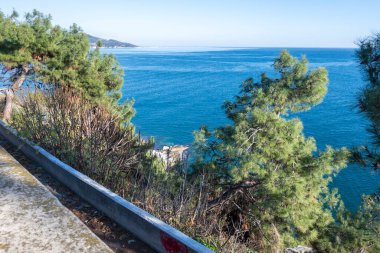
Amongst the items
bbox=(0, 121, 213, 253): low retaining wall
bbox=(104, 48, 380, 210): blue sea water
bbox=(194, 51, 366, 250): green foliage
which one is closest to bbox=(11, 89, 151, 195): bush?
bbox=(0, 121, 213, 253): low retaining wall

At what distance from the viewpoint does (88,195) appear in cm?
430

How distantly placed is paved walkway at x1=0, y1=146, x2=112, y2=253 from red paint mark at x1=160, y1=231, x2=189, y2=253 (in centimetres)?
58

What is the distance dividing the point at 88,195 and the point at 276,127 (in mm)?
6100

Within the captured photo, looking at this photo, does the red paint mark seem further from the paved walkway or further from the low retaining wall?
the paved walkway

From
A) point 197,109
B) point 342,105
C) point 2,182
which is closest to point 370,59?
point 2,182

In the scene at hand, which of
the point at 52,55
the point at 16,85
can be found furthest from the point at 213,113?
the point at 16,85

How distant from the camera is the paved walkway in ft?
10.3

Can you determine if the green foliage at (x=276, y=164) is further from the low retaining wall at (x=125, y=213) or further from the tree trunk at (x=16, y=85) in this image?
the tree trunk at (x=16, y=85)

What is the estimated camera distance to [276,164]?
9.07m

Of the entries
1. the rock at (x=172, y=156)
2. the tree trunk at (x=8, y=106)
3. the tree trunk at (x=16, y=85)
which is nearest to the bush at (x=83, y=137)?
the rock at (x=172, y=156)

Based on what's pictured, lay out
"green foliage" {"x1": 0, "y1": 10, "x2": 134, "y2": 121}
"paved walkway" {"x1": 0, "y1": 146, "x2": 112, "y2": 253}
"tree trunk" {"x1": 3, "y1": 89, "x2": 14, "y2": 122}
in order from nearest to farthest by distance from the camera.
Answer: "paved walkway" {"x1": 0, "y1": 146, "x2": 112, "y2": 253}, "tree trunk" {"x1": 3, "y1": 89, "x2": 14, "y2": 122}, "green foliage" {"x1": 0, "y1": 10, "x2": 134, "y2": 121}

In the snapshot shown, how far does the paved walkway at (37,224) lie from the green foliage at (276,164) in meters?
5.58

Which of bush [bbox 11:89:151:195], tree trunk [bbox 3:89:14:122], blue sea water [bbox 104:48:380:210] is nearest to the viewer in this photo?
bush [bbox 11:89:151:195]

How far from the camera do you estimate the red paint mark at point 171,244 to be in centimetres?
298
